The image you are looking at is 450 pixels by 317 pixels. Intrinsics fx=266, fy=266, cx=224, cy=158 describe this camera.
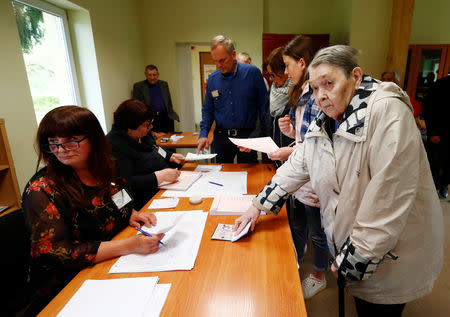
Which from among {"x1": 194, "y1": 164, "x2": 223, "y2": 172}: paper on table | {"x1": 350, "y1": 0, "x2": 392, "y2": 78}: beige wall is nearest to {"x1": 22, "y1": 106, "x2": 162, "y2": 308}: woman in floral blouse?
{"x1": 194, "y1": 164, "x2": 223, "y2": 172}: paper on table

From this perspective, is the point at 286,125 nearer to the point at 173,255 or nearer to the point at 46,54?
the point at 173,255

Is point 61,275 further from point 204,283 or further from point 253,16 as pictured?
point 253,16

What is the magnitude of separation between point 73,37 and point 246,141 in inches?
116

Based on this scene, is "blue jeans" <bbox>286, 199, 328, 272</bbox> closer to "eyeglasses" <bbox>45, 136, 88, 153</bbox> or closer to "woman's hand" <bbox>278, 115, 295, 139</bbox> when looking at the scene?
"woman's hand" <bbox>278, 115, 295, 139</bbox>

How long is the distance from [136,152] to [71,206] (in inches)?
30.8

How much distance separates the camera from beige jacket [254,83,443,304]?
0.74 m

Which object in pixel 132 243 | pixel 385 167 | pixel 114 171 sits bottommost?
pixel 132 243

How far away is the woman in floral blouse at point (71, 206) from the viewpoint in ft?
3.14

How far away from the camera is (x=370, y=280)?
2.93 ft

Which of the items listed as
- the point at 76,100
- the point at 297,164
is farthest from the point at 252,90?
the point at 76,100

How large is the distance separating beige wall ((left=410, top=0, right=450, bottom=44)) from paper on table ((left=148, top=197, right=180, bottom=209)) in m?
5.52

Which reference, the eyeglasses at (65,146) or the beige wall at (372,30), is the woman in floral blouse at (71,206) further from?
the beige wall at (372,30)

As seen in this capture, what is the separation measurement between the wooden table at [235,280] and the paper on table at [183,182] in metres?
0.53

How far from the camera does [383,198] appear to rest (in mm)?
758
